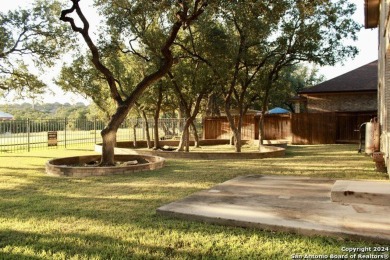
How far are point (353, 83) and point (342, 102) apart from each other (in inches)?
60.2

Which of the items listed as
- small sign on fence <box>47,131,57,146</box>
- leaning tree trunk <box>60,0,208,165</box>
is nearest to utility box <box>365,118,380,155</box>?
leaning tree trunk <box>60,0,208,165</box>

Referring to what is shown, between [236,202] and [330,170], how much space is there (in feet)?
17.6

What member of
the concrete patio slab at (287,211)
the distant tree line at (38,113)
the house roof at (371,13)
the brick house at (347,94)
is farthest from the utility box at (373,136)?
the distant tree line at (38,113)

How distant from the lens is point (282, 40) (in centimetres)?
1675

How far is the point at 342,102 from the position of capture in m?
23.9

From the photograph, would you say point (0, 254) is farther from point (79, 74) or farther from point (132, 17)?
point (79, 74)

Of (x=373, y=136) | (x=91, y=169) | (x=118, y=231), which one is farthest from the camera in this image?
(x=373, y=136)

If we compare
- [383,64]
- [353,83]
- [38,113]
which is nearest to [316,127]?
[353,83]

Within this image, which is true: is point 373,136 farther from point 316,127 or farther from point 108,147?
point 316,127

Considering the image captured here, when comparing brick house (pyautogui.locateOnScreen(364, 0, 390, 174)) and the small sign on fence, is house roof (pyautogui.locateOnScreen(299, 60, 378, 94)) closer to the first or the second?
brick house (pyautogui.locateOnScreen(364, 0, 390, 174))

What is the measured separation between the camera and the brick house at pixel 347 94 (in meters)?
22.8

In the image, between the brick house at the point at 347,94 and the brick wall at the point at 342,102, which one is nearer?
the brick house at the point at 347,94

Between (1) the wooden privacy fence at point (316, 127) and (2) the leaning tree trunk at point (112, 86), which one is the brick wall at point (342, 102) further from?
(2) the leaning tree trunk at point (112, 86)

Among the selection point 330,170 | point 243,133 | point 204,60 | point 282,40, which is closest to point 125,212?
point 330,170
